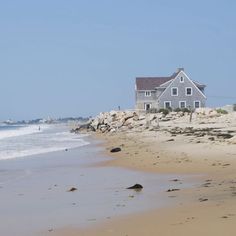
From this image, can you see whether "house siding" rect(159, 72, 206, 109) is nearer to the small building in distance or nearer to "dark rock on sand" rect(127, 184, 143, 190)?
the small building in distance

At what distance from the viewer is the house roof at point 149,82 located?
2726 inches

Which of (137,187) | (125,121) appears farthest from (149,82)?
(137,187)

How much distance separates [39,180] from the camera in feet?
41.9

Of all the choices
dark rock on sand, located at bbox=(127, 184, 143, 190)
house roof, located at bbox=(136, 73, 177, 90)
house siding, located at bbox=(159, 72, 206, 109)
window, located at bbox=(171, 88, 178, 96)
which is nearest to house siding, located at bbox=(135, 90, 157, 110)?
house roof, located at bbox=(136, 73, 177, 90)

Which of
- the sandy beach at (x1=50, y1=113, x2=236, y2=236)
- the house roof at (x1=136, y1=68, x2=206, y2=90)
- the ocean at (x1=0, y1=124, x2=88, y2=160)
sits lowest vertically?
the ocean at (x1=0, y1=124, x2=88, y2=160)

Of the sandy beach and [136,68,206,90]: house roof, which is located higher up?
[136,68,206,90]: house roof

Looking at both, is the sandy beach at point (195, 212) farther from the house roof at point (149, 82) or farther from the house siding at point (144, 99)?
the house roof at point (149, 82)

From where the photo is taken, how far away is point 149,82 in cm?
7019

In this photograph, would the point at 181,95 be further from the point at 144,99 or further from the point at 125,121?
the point at 125,121

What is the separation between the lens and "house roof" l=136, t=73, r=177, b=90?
227ft

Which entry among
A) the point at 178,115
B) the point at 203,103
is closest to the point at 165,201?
the point at 178,115

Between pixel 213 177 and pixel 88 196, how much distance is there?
3.07 metres

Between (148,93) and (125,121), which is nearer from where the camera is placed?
(125,121)

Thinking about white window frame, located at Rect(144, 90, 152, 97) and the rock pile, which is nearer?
the rock pile
